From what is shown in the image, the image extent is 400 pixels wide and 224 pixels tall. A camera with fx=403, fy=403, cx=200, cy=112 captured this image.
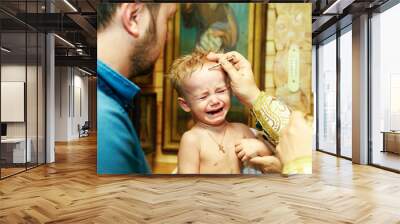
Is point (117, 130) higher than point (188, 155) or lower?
higher

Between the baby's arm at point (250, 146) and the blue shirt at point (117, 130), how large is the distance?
160cm

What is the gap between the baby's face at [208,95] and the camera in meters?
6.52

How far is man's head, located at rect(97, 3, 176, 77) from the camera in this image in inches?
260

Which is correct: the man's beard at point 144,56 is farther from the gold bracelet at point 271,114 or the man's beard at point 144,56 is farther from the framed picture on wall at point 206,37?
the gold bracelet at point 271,114

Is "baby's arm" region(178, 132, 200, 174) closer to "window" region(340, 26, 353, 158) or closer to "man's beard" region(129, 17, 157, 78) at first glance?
"man's beard" region(129, 17, 157, 78)

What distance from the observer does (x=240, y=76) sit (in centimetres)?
671

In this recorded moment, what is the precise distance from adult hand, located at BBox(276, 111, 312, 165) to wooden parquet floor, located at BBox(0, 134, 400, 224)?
0.41 metres

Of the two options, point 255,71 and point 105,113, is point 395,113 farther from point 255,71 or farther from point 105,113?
point 105,113

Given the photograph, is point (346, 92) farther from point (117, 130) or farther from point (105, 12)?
point (105, 12)

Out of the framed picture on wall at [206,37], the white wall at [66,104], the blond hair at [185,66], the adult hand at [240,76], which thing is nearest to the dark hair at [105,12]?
the framed picture on wall at [206,37]

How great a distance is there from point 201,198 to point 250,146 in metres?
1.78

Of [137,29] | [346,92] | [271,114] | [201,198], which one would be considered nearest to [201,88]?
[271,114]

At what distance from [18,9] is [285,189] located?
18.1 feet

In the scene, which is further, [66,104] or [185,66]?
[66,104]
